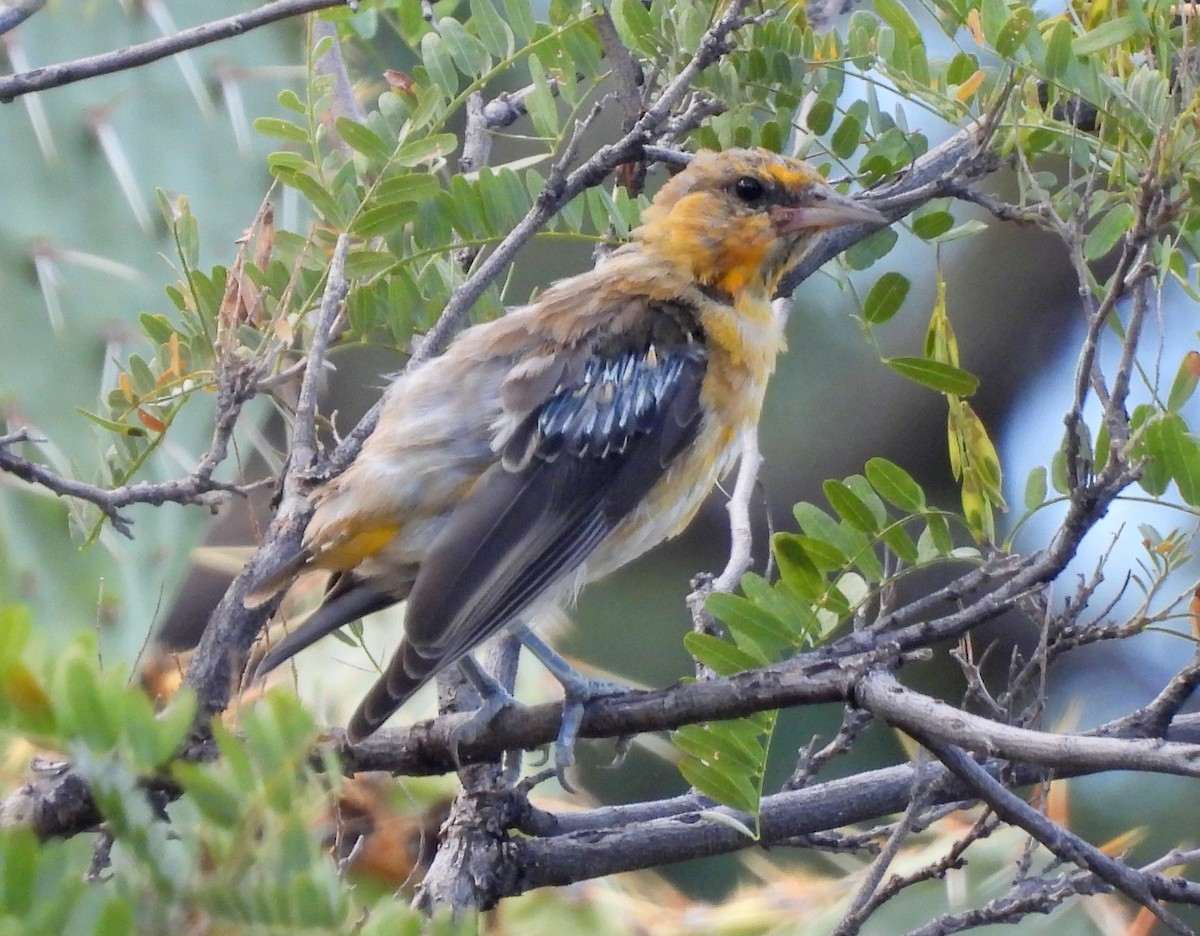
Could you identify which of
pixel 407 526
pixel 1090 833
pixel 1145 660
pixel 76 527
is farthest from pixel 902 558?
pixel 1145 660

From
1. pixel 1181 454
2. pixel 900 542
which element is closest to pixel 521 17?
pixel 900 542

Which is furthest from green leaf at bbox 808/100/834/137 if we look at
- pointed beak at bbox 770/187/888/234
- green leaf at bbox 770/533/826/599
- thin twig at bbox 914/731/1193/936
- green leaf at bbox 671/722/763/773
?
thin twig at bbox 914/731/1193/936

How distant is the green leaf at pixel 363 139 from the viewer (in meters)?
2.50

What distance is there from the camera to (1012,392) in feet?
21.0

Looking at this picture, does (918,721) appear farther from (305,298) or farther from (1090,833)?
(1090,833)

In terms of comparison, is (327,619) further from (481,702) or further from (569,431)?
(569,431)

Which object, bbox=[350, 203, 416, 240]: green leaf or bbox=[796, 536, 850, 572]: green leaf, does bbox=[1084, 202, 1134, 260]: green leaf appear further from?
bbox=[350, 203, 416, 240]: green leaf

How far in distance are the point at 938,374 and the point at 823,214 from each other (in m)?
0.98

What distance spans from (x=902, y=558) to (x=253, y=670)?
1205 millimetres

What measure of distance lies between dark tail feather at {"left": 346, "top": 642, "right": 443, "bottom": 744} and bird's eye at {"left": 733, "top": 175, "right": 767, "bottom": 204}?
1.41 m

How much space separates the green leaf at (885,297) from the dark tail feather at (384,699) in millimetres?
1054

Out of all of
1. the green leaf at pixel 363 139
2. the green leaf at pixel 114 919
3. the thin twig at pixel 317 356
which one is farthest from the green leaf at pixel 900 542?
the green leaf at pixel 114 919

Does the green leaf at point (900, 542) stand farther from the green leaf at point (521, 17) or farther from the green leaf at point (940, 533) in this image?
the green leaf at point (521, 17)

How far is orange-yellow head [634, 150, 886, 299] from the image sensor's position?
312cm
